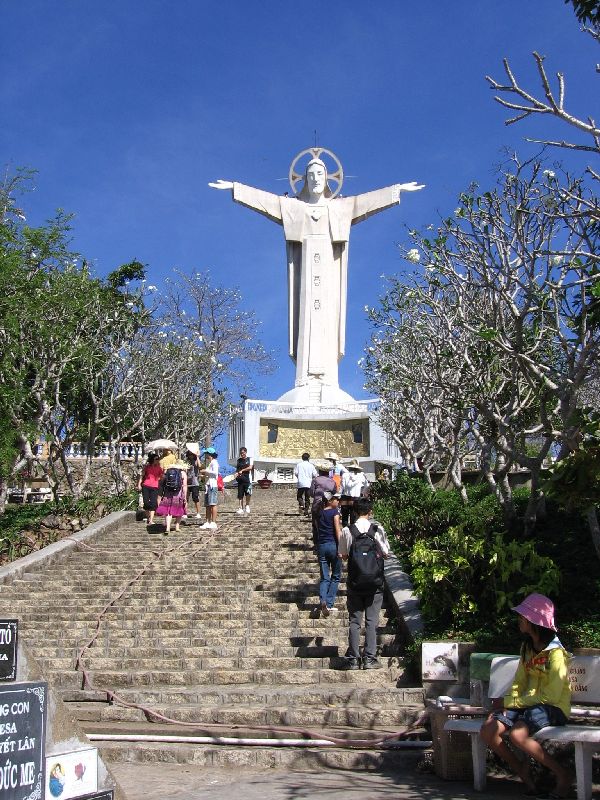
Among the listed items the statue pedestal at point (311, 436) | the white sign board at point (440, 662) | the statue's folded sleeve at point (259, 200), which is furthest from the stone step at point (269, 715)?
the statue's folded sleeve at point (259, 200)

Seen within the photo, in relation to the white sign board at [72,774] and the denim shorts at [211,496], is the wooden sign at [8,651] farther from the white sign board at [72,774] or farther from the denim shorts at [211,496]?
the denim shorts at [211,496]

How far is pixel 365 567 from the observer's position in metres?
8.55

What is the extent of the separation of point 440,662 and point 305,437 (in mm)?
21129

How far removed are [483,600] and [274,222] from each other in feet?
81.0

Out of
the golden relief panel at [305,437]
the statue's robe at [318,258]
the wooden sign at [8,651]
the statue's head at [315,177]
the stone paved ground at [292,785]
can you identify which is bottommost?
the stone paved ground at [292,785]

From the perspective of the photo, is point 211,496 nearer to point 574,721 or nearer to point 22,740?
point 574,721

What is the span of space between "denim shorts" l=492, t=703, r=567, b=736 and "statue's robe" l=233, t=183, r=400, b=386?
25658 millimetres

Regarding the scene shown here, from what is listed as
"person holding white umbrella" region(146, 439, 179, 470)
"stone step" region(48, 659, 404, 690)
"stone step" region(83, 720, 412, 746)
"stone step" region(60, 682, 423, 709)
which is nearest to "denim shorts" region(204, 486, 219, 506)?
"person holding white umbrella" region(146, 439, 179, 470)

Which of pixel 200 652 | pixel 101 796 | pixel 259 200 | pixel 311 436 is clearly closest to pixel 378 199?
pixel 259 200

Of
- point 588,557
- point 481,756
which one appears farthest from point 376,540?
point 481,756

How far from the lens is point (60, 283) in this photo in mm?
19562

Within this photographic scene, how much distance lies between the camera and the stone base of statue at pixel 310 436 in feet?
92.7

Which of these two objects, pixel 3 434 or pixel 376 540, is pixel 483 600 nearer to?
Answer: pixel 376 540

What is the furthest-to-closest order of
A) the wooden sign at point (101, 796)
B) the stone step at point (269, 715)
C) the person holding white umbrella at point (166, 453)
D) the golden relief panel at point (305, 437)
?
the golden relief panel at point (305, 437)
the person holding white umbrella at point (166, 453)
the stone step at point (269, 715)
the wooden sign at point (101, 796)
